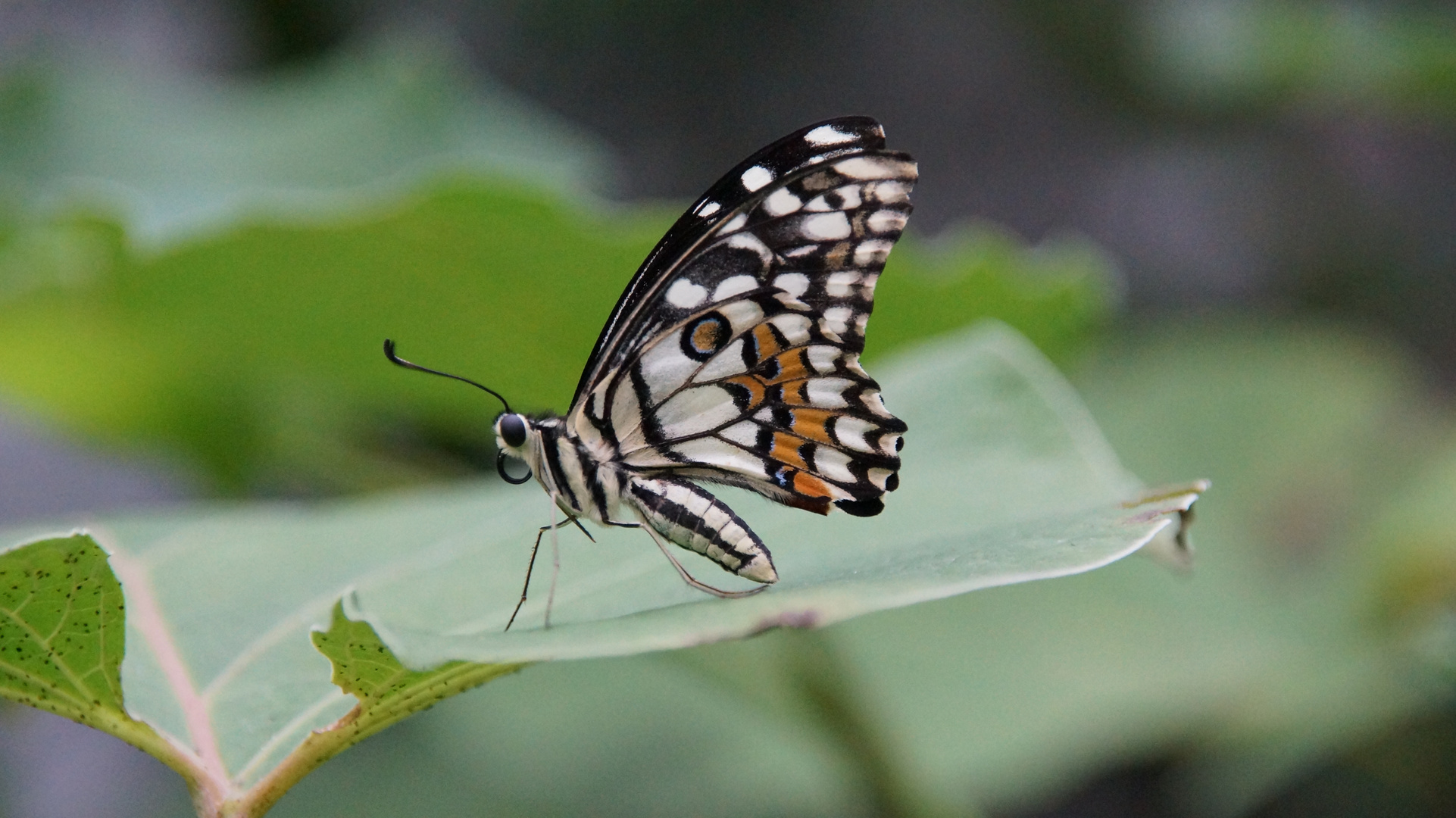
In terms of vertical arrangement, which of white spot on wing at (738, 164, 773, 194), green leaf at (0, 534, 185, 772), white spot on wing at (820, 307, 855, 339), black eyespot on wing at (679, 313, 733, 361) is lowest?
green leaf at (0, 534, 185, 772)

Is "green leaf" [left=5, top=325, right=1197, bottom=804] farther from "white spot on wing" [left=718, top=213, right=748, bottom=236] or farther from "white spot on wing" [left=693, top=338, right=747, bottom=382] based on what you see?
"white spot on wing" [left=718, top=213, right=748, bottom=236]

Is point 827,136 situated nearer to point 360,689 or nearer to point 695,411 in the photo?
point 695,411

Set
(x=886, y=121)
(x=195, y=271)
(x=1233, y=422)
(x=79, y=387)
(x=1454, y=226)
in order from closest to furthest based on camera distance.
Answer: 1. (x=195, y=271)
2. (x=79, y=387)
3. (x=1233, y=422)
4. (x=1454, y=226)
5. (x=886, y=121)

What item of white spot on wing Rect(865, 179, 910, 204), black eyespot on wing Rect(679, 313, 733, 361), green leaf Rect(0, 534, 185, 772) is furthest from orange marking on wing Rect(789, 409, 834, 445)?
green leaf Rect(0, 534, 185, 772)

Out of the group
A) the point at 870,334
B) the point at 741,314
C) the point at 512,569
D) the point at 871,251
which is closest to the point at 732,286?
the point at 741,314

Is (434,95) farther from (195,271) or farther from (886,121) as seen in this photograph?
(886,121)

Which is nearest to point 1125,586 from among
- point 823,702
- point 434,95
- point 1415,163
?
point 823,702

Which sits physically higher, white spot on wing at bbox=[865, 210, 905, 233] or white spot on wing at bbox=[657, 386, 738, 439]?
white spot on wing at bbox=[865, 210, 905, 233]

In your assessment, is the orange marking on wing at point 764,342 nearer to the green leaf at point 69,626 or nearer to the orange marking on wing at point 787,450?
the orange marking on wing at point 787,450
